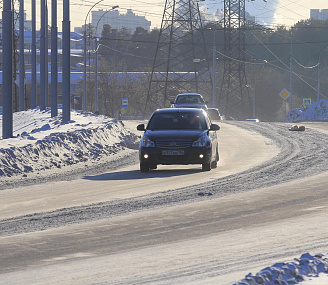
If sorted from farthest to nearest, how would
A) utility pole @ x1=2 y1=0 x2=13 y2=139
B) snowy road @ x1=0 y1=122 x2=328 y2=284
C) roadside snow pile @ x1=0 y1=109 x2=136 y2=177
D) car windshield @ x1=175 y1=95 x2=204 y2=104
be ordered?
car windshield @ x1=175 y1=95 x2=204 y2=104
utility pole @ x1=2 y1=0 x2=13 y2=139
roadside snow pile @ x1=0 y1=109 x2=136 y2=177
snowy road @ x1=0 y1=122 x2=328 y2=284

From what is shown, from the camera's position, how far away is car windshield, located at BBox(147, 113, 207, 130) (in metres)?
19.1

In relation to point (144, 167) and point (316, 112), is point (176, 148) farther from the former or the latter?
point (316, 112)

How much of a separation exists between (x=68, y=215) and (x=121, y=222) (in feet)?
3.49

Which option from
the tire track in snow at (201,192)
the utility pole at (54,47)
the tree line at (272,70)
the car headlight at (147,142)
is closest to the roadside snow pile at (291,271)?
the tire track in snow at (201,192)

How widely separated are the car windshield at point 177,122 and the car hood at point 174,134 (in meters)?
0.49

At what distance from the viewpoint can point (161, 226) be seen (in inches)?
378

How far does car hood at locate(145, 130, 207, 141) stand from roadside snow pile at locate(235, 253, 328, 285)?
1091cm

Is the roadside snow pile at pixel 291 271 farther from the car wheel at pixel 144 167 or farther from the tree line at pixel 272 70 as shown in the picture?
the tree line at pixel 272 70

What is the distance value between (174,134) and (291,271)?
11.8 m

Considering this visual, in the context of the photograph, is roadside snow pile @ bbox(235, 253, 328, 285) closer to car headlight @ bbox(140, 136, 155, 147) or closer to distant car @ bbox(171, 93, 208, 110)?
car headlight @ bbox(140, 136, 155, 147)

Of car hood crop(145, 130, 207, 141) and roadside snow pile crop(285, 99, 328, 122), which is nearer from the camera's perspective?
car hood crop(145, 130, 207, 141)

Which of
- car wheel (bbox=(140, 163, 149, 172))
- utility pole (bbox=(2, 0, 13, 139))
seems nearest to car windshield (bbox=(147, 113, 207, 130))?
car wheel (bbox=(140, 163, 149, 172))

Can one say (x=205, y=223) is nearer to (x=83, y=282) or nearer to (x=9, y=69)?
(x=83, y=282)

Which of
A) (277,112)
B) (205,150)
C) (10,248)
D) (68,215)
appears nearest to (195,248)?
(10,248)
